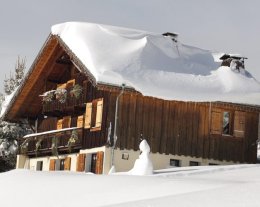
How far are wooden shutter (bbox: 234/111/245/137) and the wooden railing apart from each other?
7412mm

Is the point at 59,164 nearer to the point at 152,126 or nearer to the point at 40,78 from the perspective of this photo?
the point at 40,78

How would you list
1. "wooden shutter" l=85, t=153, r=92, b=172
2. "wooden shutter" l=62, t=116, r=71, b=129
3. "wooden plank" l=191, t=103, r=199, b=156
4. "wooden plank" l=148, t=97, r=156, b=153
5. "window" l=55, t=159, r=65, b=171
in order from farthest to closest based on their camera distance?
1. "wooden shutter" l=62, t=116, r=71, b=129
2. "window" l=55, t=159, r=65, b=171
3. "wooden shutter" l=85, t=153, r=92, b=172
4. "wooden plank" l=191, t=103, r=199, b=156
5. "wooden plank" l=148, t=97, r=156, b=153

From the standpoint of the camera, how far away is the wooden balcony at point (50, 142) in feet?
94.2

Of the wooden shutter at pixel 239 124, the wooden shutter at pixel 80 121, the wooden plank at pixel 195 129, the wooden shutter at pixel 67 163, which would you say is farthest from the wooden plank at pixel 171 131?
the wooden shutter at pixel 67 163

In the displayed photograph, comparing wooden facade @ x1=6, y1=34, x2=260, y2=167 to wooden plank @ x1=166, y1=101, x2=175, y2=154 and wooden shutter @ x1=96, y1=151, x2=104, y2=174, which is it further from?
wooden shutter @ x1=96, y1=151, x2=104, y2=174

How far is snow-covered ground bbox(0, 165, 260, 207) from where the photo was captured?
10444mm

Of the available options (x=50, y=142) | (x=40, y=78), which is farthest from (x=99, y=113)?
(x=40, y=78)

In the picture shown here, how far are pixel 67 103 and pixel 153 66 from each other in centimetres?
565

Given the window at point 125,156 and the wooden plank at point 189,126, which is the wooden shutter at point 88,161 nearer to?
the window at point 125,156

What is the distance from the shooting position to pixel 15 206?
13.8m

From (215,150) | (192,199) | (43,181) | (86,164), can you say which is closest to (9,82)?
(86,164)

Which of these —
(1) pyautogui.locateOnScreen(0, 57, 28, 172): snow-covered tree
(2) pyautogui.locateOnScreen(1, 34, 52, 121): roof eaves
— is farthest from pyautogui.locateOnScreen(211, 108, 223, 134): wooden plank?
(1) pyautogui.locateOnScreen(0, 57, 28, 172): snow-covered tree

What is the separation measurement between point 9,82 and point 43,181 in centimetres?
2922

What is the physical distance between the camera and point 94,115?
89.8 ft
